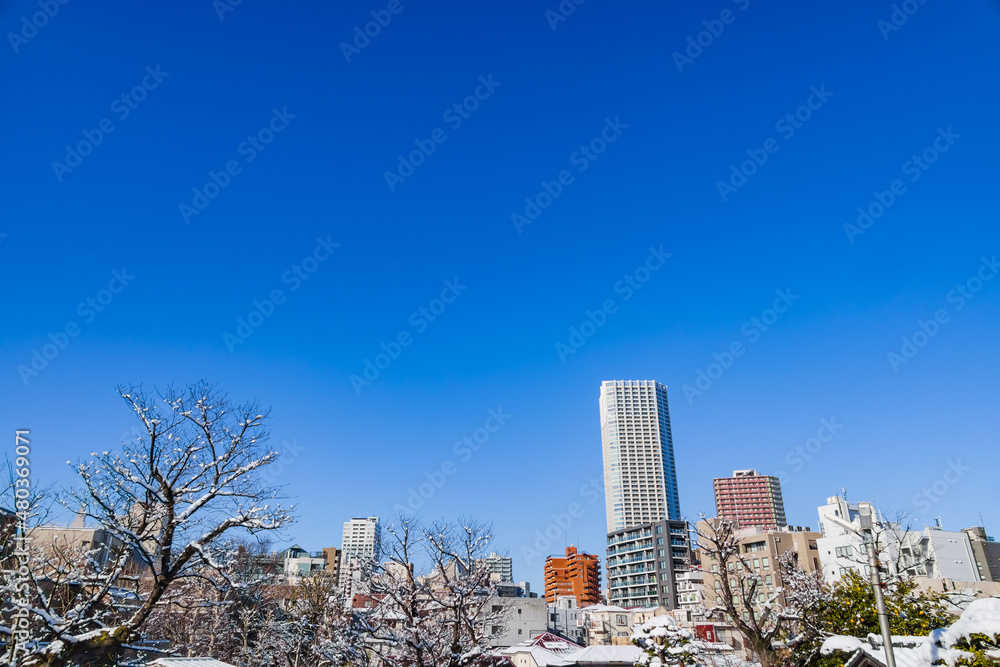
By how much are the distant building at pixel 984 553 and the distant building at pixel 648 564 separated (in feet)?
128

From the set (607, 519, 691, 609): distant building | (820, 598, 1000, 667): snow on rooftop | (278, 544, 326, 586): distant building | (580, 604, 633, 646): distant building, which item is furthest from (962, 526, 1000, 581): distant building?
(278, 544, 326, 586): distant building

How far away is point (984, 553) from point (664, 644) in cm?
7365

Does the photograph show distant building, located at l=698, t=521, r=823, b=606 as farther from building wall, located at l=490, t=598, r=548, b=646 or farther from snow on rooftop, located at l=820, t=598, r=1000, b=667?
snow on rooftop, located at l=820, t=598, r=1000, b=667

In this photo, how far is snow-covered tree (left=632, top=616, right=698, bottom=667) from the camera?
19.5 meters

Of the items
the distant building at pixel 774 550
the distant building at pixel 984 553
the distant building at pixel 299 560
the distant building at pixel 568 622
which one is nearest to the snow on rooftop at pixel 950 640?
the distant building at pixel 774 550

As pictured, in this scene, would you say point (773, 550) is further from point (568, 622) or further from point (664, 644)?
point (664, 644)

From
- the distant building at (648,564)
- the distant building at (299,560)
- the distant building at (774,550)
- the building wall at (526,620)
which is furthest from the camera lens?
the distant building at (299,560)

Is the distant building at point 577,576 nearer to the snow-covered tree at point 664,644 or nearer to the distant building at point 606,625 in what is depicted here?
the distant building at point 606,625

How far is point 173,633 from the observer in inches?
1492

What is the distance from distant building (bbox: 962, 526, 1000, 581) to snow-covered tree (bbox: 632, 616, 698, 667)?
230ft

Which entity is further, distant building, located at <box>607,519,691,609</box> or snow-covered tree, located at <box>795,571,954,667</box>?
distant building, located at <box>607,519,691,609</box>

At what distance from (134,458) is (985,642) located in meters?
20.7

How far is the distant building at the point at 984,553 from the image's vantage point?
68.5 m

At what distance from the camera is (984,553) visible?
69375mm
